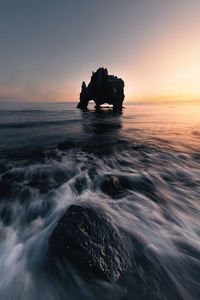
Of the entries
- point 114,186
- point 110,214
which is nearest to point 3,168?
point 114,186

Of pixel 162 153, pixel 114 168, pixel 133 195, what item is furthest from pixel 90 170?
pixel 162 153

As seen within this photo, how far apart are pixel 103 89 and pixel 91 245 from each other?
48.0 m

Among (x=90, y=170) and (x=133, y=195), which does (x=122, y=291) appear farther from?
(x=90, y=170)

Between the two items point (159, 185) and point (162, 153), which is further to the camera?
point (162, 153)

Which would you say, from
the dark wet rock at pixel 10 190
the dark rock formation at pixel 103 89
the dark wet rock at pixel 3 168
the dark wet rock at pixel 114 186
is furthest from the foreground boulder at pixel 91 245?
the dark rock formation at pixel 103 89

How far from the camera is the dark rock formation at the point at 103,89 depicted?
41.3m

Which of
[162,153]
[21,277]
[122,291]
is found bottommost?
[162,153]

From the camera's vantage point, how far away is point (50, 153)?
7.22m

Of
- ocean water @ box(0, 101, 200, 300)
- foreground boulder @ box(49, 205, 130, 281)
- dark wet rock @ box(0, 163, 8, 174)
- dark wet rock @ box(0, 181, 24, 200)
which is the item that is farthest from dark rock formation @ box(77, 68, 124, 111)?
foreground boulder @ box(49, 205, 130, 281)

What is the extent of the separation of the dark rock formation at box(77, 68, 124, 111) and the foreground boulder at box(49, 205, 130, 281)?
1798 inches

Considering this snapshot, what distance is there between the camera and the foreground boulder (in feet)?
5.82

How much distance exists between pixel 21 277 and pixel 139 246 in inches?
79.3

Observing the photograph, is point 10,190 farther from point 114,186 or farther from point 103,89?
point 103,89

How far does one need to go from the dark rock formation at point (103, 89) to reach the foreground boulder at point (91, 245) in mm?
45680
